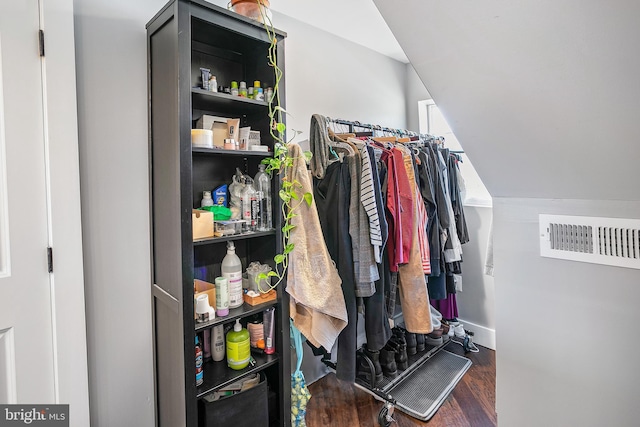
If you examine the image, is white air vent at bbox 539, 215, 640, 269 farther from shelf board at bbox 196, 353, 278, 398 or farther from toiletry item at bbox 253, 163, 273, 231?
shelf board at bbox 196, 353, 278, 398

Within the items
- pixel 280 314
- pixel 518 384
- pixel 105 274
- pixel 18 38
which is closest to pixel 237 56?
pixel 18 38

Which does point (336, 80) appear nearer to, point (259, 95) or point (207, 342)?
point (259, 95)

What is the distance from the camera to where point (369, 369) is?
2025 millimetres

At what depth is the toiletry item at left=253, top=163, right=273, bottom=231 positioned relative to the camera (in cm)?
144

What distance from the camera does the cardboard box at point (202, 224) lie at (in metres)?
1.22

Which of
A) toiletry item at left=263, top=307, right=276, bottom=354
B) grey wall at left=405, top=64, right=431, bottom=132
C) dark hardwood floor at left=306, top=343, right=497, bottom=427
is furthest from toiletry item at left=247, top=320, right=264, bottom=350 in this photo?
grey wall at left=405, top=64, right=431, bottom=132

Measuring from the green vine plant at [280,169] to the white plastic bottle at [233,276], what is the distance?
0.09m

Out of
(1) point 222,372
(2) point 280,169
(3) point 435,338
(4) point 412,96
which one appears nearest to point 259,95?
(2) point 280,169

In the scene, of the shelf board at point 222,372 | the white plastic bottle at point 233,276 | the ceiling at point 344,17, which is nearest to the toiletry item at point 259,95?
the ceiling at point 344,17

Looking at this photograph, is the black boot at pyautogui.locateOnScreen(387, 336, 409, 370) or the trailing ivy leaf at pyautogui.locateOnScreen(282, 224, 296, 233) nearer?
the trailing ivy leaf at pyautogui.locateOnScreen(282, 224, 296, 233)

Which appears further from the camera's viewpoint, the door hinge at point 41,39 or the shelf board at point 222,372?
the shelf board at point 222,372

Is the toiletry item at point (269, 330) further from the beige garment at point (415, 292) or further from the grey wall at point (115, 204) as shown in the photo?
the beige garment at point (415, 292)

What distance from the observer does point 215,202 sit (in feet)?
4.66

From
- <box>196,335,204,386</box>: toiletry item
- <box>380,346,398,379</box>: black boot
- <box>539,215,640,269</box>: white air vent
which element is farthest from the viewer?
<box>380,346,398,379</box>: black boot
